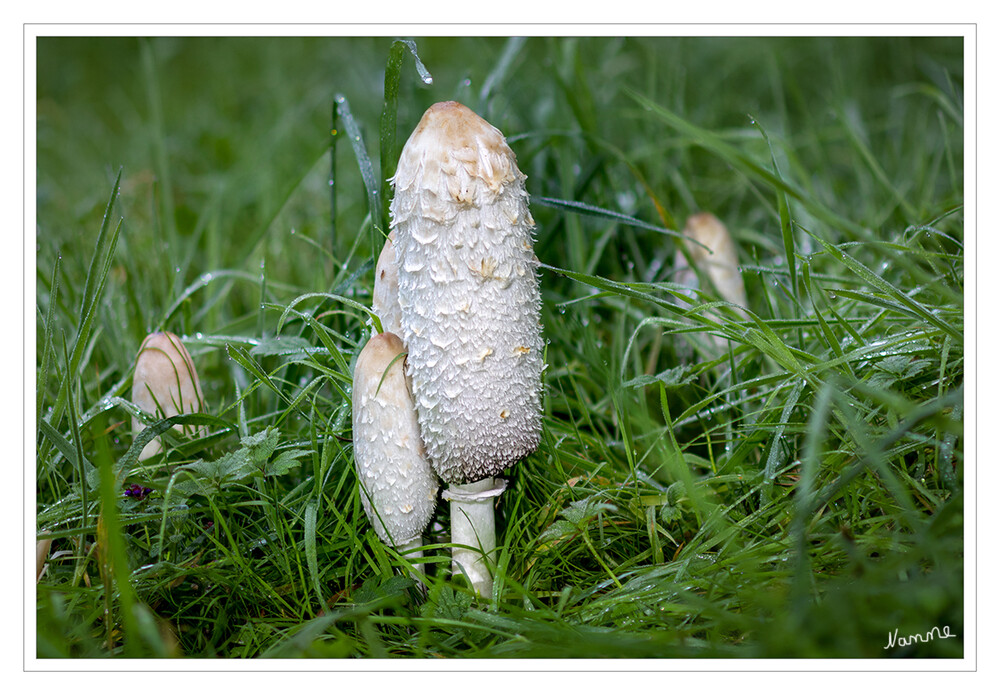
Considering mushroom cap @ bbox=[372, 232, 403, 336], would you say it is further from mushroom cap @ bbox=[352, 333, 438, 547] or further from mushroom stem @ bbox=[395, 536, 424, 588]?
mushroom stem @ bbox=[395, 536, 424, 588]

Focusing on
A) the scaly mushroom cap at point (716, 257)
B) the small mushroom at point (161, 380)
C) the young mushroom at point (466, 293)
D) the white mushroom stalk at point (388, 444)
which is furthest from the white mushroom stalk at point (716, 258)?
the small mushroom at point (161, 380)
